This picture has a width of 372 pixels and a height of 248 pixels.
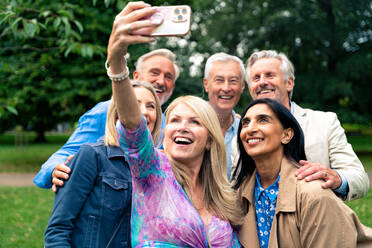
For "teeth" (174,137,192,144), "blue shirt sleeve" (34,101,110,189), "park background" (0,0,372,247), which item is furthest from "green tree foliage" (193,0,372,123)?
"teeth" (174,137,192,144)

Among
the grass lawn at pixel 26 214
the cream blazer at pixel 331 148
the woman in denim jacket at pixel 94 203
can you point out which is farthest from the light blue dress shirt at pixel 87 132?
the grass lawn at pixel 26 214

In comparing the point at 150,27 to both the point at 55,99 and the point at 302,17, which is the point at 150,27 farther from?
the point at 302,17

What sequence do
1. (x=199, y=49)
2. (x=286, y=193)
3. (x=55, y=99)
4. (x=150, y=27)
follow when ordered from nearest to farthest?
(x=150, y=27) < (x=286, y=193) < (x=55, y=99) < (x=199, y=49)

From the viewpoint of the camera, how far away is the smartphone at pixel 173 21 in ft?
5.69

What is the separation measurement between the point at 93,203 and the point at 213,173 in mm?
840

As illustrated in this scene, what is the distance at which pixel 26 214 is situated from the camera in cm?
789

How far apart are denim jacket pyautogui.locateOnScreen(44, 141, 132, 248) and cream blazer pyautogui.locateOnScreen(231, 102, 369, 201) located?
3.82ft

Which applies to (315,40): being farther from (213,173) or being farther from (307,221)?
(307,221)

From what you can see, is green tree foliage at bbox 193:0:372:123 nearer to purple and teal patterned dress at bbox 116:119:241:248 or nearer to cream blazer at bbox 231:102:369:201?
cream blazer at bbox 231:102:369:201

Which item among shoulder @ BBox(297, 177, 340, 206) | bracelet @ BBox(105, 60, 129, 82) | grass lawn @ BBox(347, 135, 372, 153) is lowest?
grass lawn @ BBox(347, 135, 372, 153)

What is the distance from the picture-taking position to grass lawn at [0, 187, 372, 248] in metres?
6.35

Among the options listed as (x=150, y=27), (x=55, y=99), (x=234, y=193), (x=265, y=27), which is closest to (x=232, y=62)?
(x=234, y=193)

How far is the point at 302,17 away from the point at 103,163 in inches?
826

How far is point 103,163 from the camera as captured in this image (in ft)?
8.20
